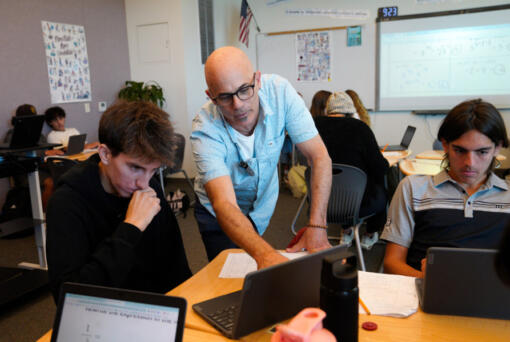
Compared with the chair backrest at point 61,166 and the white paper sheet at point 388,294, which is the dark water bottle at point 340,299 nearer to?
the white paper sheet at point 388,294

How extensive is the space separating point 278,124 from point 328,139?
1222mm

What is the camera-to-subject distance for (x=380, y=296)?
1186mm

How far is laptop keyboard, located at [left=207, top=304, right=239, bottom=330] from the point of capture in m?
1.05

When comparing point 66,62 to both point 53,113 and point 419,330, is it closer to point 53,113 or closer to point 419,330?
point 53,113

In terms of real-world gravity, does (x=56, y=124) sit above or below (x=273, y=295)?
above

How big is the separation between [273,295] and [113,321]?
0.36 meters

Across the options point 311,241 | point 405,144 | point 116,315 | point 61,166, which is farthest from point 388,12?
point 116,315

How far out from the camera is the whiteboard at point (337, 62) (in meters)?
5.89

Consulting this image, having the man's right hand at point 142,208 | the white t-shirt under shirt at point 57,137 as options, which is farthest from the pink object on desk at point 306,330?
the white t-shirt under shirt at point 57,137

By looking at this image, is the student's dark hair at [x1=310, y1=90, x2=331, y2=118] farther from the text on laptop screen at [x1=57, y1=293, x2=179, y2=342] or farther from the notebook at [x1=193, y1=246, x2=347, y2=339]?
the text on laptop screen at [x1=57, y1=293, x2=179, y2=342]

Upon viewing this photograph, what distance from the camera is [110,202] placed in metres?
1.34

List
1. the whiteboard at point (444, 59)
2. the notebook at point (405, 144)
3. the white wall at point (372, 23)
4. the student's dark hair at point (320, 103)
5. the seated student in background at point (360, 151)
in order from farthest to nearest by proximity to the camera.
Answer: the white wall at point (372, 23) < the whiteboard at point (444, 59) < the student's dark hair at point (320, 103) < the notebook at point (405, 144) < the seated student in background at point (360, 151)

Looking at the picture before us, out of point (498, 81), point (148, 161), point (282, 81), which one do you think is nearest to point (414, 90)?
point (498, 81)

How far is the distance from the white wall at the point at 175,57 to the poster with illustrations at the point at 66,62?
2.95ft
